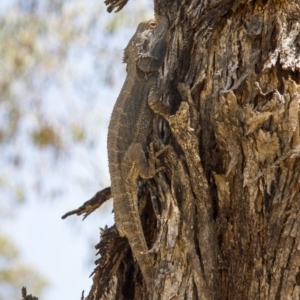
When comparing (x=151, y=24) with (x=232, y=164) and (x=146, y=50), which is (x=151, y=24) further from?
(x=232, y=164)

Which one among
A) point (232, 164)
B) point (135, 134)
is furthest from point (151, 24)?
point (232, 164)

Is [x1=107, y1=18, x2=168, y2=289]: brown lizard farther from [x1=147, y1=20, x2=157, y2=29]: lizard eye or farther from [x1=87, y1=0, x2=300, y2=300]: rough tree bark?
[x1=87, y1=0, x2=300, y2=300]: rough tree bark

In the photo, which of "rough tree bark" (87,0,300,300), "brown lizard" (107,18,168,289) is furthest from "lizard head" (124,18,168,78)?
"rough tree bark" (87,0,300,300)

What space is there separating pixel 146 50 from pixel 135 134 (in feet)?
2.54

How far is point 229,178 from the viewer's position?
9.29 ft

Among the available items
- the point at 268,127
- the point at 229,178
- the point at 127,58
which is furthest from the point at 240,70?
the point at 127,58

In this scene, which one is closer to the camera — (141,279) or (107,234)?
(141,279)

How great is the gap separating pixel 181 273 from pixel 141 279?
0.43 m

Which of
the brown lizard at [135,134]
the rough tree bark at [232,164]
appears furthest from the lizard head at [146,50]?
the rough tree bark at [232,164]

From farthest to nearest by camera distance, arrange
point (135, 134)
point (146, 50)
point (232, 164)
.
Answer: point (146, 50), point (135, 134), point (232, 164)

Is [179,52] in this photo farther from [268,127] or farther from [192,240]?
[192,240]

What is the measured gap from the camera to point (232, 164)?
2.80m

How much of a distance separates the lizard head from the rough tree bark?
95cm

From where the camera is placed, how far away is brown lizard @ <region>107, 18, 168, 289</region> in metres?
3.26
